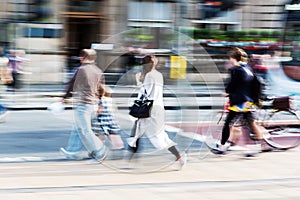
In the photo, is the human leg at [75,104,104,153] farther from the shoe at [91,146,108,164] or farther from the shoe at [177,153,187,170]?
the shoe at [177,153,187,170]

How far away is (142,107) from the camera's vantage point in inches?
355

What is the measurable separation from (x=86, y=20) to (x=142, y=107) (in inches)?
678

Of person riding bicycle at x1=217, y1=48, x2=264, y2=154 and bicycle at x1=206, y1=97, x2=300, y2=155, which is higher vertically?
person riding bicycle at x1=217, y1=48, x2=264, y2=154

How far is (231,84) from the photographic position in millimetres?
10570

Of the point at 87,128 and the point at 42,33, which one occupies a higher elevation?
the point at 42,33

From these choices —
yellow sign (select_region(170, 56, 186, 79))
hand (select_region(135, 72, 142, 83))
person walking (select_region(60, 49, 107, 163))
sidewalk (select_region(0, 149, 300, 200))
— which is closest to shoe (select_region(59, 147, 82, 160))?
sidewalk (select_region(0, 149, 300, 200))

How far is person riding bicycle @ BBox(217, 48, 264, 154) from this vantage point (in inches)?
412

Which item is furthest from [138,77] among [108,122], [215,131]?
[215,131]

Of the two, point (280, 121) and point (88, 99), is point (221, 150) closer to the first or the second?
point (280, 121)

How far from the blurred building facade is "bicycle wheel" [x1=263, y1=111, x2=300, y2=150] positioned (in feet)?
31.6

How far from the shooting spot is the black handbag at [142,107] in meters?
9.00

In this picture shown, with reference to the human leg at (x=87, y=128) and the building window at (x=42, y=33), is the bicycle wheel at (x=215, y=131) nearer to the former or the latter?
the human leg at (x=87, y=128)

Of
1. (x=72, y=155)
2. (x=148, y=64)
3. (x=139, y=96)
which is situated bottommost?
(x=72, y=155)

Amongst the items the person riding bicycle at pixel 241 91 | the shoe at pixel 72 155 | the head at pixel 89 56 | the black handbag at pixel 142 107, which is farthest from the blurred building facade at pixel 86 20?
the black handbag at pixel 142 107
